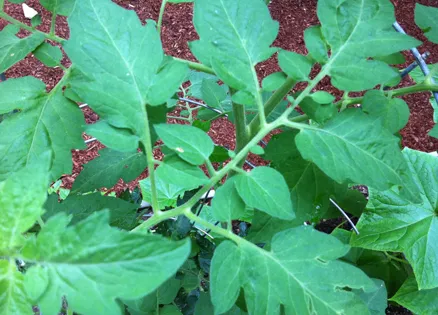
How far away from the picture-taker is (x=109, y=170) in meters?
0.66

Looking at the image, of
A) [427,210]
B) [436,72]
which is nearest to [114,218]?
[436,72]

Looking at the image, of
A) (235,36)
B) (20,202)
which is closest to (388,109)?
(235,36)

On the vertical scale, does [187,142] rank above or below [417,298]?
above

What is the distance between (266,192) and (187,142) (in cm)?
9

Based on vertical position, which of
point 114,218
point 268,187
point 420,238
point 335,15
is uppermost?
point 335,15

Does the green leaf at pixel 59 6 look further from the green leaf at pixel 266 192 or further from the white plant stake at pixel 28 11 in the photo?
the white plant stake at pixel 28 11

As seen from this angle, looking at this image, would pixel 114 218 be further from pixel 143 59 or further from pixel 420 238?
pixel 420 238

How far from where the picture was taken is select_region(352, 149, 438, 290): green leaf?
2.56 ft

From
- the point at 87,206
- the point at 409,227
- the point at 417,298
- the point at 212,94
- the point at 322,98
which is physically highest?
the point at 322,98

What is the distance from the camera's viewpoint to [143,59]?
1.51 ft

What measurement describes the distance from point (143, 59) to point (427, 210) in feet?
2.09

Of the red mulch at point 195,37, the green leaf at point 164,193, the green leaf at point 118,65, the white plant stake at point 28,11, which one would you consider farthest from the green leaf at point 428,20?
the white plant stake at point 28,11

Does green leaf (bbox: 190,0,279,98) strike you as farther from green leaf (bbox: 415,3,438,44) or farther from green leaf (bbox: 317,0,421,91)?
green leaf (bbox: 415,3,438,44)

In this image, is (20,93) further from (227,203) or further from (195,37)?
(195,37)
